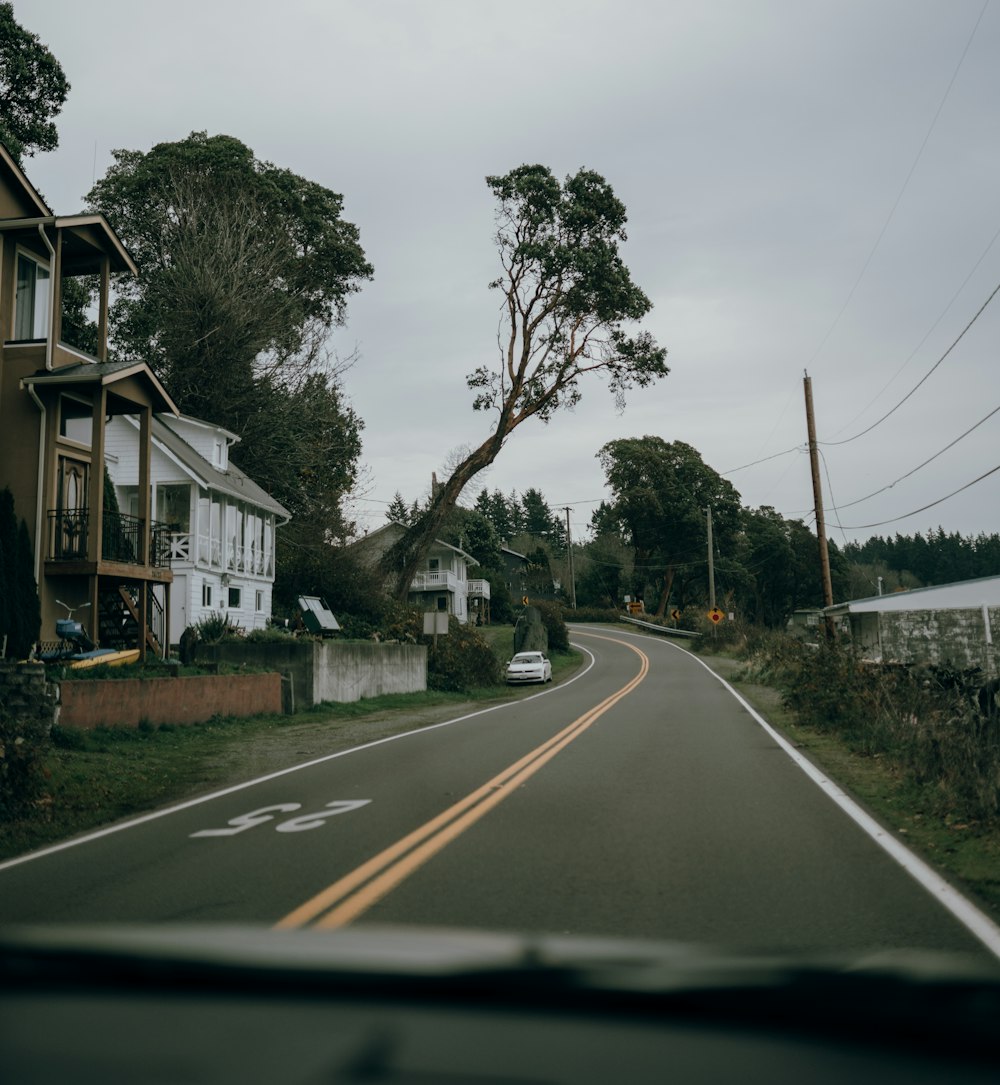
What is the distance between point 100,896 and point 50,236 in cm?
1918

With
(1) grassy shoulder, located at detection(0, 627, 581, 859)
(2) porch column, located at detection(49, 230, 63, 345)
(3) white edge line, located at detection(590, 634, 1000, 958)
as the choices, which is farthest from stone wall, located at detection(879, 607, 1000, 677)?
(2) porch column, located at detection(49, 230, 63, 345)

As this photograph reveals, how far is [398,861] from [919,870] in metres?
3.46

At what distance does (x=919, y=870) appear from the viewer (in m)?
6.78

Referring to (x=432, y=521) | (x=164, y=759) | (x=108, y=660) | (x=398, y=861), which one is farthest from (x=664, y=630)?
(x=398, y=861)

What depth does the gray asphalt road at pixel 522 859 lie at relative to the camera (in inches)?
219

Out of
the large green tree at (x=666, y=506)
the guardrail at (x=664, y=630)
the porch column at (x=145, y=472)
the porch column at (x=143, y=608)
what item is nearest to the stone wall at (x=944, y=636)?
the porch column at (x=143, y=608)

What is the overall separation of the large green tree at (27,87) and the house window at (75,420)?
1069 centimetres

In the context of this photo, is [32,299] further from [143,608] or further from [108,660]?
[108,660]

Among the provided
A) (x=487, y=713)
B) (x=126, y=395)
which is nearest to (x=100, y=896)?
(x=487, y=713)

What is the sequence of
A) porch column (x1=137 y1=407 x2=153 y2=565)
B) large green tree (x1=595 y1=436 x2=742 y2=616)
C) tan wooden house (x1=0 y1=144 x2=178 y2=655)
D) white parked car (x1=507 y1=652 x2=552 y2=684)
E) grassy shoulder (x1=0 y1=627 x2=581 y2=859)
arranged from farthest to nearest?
large green tree (x1=595 y1=436 x2=742 y2=616)
white parked car (x1=507 y1=652 x2=552 y2=684)
porch column (x1=137 y1=407 x2=153 y2=565)
tan wooden house (x1=0 y1=144 x2=178 y2=655)
grassy shoulder (x1=0 y1=627 x2=581 y2=859)

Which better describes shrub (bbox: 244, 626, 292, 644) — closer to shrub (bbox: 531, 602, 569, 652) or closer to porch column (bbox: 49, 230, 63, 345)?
porch column (bbox: 49, 230, 63, 345)

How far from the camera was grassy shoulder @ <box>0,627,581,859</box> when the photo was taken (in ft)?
31.7

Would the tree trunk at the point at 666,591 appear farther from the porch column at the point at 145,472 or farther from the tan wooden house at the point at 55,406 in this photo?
the tan wooden house at the point at 55,406

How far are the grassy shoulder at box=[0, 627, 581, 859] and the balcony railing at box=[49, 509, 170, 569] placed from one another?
5656 mm
